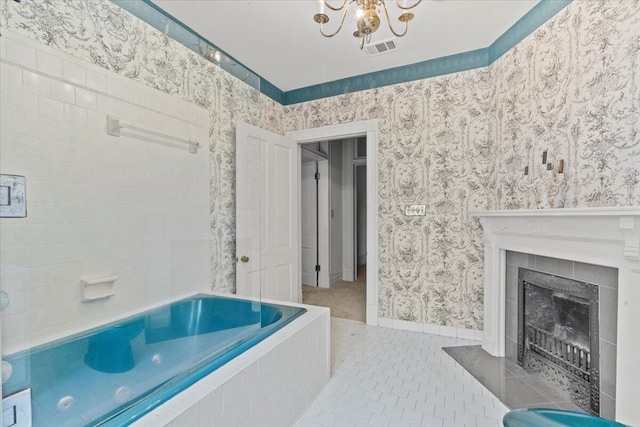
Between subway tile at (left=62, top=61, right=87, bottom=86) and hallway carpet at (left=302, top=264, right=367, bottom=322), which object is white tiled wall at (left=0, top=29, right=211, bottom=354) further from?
hallway carpet at (left=302, top=264, right=367, bottom=322)

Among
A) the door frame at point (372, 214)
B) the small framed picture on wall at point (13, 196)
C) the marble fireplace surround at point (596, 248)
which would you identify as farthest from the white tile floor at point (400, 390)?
the small framed picture on wall at point (13, 196)

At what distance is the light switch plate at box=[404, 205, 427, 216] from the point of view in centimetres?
268

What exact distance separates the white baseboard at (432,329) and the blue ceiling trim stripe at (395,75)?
2269mm

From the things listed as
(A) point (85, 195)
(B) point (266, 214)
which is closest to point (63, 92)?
(A) point (85, 195)

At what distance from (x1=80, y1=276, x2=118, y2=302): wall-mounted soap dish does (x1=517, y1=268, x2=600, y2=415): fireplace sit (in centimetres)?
270

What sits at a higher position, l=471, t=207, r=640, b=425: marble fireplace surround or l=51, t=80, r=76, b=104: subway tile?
l=51, t=80, r=76, b=104: subway tile

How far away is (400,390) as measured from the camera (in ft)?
5.95

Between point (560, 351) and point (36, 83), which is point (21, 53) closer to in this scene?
point (36, 83)

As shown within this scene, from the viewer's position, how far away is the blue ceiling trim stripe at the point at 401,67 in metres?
1.96

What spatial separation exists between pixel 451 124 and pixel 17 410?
310 centimetres

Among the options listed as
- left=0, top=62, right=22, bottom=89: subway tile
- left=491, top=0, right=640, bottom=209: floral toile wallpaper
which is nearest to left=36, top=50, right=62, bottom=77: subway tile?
left=0, top=62, right=22, bottom=89: subway tile

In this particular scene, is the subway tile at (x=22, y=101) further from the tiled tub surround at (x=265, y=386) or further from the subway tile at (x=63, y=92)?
the tiled tub surround at (x=265, y=386)

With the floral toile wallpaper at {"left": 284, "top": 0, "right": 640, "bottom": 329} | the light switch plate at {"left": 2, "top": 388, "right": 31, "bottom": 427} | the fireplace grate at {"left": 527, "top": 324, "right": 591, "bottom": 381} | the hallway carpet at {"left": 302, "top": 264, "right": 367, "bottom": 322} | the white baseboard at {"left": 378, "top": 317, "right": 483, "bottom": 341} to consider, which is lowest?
the hallway carpet at {"left": 302, "top": 264, "right": 367, "bottom": 322}

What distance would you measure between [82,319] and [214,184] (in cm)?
127
